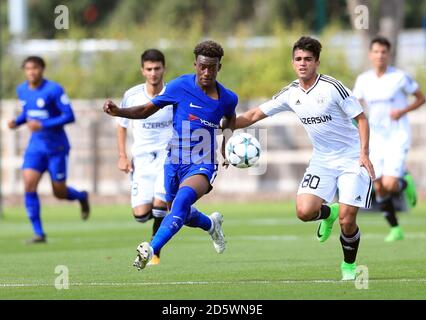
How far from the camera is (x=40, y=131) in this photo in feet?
56.1

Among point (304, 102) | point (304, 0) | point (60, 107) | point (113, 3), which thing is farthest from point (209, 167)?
point (113, 3)

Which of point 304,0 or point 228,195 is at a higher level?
point 304,0

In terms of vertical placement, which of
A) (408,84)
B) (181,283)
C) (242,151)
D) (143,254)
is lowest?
(181,283)

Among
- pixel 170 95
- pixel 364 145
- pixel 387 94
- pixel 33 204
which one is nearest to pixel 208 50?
pixel 170 95

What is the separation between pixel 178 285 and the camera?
10750mm

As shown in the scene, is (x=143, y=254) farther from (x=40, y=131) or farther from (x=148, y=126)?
(x=40, y=131)

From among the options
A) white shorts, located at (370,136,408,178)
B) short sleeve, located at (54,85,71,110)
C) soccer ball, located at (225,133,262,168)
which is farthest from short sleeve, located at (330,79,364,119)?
short sleeve, located at (54,85,71,110)

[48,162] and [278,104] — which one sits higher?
[278,104]

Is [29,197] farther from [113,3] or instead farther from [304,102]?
[113,3]

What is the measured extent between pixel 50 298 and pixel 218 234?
333 cm

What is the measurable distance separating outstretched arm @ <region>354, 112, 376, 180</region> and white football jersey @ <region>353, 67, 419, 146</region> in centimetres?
581

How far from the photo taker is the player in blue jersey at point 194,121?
1148cm

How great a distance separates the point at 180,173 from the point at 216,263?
1.63 metres

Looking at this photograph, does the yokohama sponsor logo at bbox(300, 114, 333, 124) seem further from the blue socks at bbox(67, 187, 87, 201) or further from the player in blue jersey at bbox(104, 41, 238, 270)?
the blue socks at bbox(67, 187, 87, 201)
